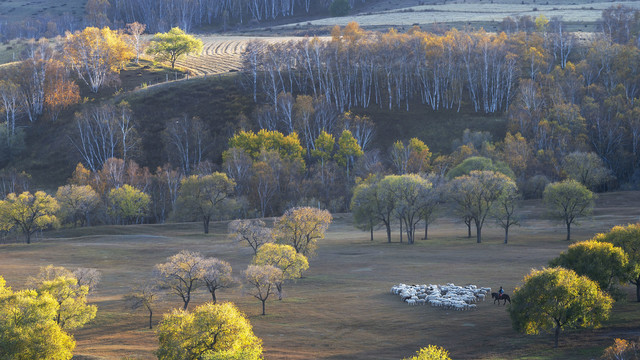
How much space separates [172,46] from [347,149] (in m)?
73.4

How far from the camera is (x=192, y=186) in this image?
387 feet

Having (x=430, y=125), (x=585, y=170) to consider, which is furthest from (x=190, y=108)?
(x=585, y=170)

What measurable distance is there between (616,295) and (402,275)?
26.5 meters

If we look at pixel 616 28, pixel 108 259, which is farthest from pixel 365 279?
pixel 616 28

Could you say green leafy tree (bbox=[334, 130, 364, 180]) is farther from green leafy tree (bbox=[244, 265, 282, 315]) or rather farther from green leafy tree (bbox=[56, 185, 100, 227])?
green leafy tree (bbox=[244, 265, 282, 315])

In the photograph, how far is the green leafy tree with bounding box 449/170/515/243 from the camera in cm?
9894

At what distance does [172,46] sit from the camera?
190 meters

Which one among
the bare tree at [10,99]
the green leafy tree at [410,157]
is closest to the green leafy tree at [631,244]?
the green leafy tree at [410,157]

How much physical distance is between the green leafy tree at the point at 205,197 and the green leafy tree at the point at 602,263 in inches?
2737

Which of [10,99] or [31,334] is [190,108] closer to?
[10,99]

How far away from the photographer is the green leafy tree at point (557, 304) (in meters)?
50.0

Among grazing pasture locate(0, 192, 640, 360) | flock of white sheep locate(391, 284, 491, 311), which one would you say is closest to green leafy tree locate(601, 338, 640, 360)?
grazing pasture locate(0, 192, 640, 360)

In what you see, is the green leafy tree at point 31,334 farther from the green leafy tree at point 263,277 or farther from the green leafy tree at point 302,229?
the green leafy tree at point 302,229

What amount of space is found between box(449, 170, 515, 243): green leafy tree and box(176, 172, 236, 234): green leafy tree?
140 feet
